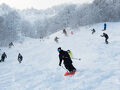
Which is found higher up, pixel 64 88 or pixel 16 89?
pixel 64 88

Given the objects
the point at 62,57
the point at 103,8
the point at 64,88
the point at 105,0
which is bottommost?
the point at 64,88

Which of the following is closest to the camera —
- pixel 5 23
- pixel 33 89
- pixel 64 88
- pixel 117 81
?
pixel 117 81

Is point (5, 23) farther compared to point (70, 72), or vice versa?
point (5, 23)

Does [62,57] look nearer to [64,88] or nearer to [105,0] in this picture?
[64,88]

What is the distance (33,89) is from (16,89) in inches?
49.2

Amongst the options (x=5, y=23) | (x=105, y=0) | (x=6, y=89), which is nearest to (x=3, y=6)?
(x=5, y=23)

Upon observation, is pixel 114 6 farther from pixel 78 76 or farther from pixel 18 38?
pixel 78 76

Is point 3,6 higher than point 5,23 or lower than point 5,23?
higher

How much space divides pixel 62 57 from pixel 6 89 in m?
3.76

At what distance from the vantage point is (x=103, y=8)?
52375 mm

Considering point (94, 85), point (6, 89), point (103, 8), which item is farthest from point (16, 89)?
point (103, 8)

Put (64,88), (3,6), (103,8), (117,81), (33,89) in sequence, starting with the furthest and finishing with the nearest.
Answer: (3,6)
(103,8)
(33,89)
(64,88)
(117,81)

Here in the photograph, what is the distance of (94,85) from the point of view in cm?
600

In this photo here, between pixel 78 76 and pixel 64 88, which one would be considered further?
pixel 78 76
